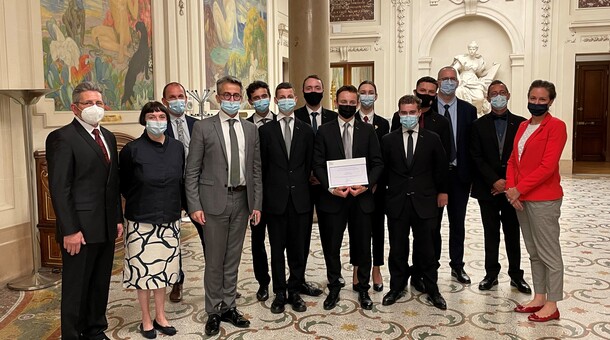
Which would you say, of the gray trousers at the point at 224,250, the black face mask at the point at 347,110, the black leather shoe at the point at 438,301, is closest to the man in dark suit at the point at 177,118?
the gray trousers at the point at 224,250

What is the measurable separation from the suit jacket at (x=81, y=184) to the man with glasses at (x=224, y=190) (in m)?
0.55

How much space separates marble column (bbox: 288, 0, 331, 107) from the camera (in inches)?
287

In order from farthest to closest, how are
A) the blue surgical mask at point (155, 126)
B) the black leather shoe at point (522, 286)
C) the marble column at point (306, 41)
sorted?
1. the marble column at point (306, 41)
2. the black leather shoe at point (522, 286)
3. the blue surgical mask at point (155, 126)

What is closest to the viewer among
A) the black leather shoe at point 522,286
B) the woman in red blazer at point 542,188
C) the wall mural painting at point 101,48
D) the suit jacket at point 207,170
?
the suit jacket at point 207,170

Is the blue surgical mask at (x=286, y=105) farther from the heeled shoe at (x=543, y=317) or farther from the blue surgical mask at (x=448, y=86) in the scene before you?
the heeled shoe at (x=543, y=317)

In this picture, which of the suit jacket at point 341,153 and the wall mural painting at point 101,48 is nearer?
the suit jacket at point 341,153

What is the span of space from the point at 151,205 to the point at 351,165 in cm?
149

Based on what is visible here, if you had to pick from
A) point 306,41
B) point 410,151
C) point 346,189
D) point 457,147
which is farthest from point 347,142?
point 306,41

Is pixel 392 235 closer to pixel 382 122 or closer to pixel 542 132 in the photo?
pixel 382 122

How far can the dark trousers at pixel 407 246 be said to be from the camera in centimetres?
425

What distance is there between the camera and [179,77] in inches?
336

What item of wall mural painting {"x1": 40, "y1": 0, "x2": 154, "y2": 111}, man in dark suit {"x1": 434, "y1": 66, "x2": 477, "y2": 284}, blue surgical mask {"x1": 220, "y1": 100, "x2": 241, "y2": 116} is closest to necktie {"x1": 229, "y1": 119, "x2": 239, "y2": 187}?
blue surgical mask {"x1": 220, "y1": 100, "x2": 241, "y2": 116}

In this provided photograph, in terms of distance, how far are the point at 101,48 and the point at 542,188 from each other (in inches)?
211

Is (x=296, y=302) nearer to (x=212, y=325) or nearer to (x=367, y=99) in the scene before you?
(x=212, y=325)
